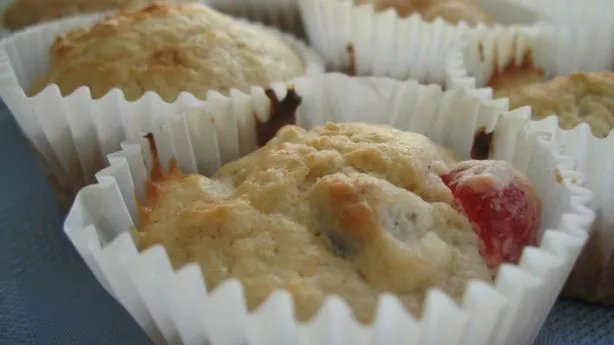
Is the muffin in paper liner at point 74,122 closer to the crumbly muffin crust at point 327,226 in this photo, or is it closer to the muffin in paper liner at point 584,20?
the crumbly muffin crust at point 327,226

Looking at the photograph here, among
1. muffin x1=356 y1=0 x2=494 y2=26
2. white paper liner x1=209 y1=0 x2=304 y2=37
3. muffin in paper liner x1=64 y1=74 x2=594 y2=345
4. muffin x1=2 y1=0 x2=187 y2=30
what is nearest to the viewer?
muffin in paper liner x1=64 y1=74 x2=594 y2=345

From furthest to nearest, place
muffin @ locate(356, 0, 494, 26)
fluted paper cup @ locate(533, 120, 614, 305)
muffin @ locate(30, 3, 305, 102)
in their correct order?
muffin @ locate(356, 0, 494, 26)
muffin @ locate(30, 3, 305, 102)
fluted paper cup @ locate(533, 120, 614, 305)

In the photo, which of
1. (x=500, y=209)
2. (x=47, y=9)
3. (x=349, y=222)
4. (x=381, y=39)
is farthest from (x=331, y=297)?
(x=47, y=9)

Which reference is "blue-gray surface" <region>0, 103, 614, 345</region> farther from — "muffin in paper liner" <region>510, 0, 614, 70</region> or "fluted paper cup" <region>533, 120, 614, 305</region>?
"muffin in paper liner" <region>510, 0, 614, 70</region>

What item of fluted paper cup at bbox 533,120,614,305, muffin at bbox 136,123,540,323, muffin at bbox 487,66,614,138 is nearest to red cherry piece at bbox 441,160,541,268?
muffin at bbox 136,123,540,323

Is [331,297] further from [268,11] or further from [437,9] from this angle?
[268,11]

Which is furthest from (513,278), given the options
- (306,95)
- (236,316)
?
(306,95)
